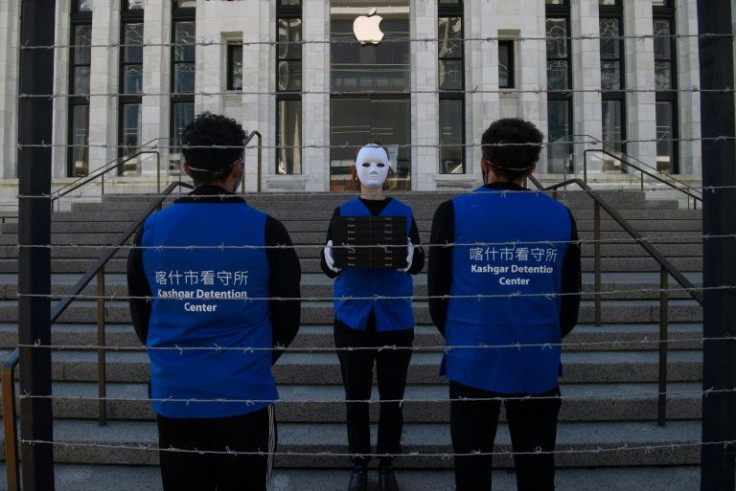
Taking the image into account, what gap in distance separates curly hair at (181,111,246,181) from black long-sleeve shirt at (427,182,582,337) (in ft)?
2.88

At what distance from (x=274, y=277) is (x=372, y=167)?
1609 millimetres

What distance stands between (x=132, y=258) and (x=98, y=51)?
12569mm

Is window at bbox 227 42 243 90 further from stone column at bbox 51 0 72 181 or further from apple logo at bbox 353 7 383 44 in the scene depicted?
stone column at bbox 51 0 72 181

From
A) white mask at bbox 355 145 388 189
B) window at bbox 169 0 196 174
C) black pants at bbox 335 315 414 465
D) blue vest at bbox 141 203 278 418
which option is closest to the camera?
blue vest at bbox 141 203 278 418

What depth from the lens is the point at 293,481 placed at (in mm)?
3855

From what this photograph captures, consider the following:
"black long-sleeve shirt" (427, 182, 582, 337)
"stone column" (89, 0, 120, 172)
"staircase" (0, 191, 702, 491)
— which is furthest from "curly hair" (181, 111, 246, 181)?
"stone column" (89, 0, 120, 172)

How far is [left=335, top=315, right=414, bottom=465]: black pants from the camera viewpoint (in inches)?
139

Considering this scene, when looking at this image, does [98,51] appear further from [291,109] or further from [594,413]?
[594,413]

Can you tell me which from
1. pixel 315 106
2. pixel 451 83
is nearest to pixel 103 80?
pixel 315 106

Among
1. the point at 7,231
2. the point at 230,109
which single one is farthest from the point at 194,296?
the point at 230,109

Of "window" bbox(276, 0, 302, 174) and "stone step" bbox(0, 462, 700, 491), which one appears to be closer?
"stone step" bbox(0, 462, 700, 491)

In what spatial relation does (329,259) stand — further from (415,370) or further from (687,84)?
(687,84)

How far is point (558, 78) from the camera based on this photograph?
44.8ft

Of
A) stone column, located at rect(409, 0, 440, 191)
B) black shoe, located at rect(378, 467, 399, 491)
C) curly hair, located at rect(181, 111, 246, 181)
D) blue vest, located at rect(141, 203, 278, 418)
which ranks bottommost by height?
black shoe, located at rect(378, 467, 399, 491)
